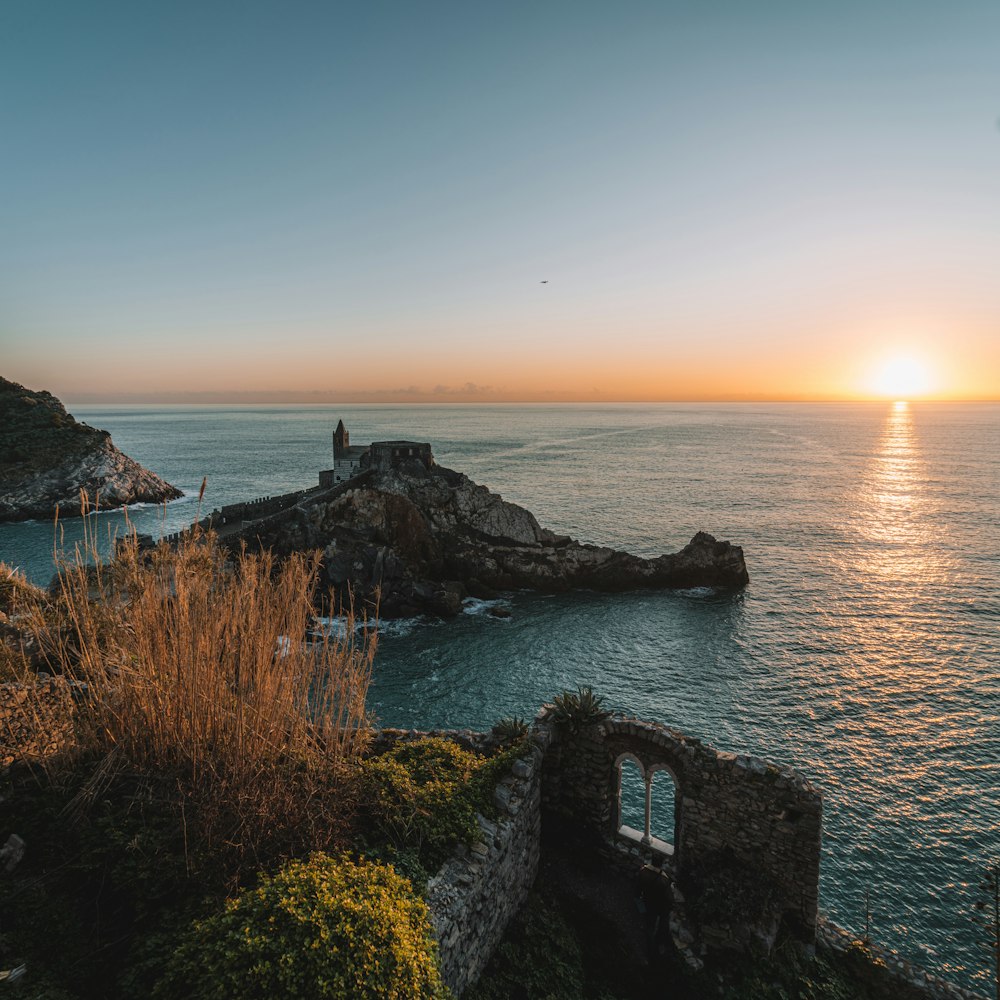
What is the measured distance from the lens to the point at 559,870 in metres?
10.9

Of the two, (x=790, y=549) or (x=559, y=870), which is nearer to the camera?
(x=559, y=870)

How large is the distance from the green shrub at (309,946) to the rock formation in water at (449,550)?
2585cm

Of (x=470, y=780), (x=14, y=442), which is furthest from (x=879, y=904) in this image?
(x=14, y=442)

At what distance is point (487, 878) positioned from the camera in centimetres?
793

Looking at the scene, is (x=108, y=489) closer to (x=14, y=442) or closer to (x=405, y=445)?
(x=14, y=442)

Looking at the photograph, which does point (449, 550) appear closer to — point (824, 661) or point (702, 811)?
point (824, 661)

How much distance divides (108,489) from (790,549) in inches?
2613

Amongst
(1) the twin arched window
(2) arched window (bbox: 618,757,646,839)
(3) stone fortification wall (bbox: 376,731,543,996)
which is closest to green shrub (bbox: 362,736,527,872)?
(3) stone fortification wall (bbox: 376,731,543,996)

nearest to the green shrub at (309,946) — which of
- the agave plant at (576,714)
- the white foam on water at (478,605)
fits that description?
the agave plant at (576,714)

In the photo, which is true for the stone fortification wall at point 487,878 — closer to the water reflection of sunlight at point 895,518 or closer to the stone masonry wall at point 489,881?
the stone masonry wall at point 489,881

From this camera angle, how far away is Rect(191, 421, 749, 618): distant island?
106 ft

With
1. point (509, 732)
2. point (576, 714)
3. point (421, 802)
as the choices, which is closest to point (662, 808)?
point (576, 714)

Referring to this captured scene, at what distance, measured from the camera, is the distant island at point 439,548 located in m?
32.3

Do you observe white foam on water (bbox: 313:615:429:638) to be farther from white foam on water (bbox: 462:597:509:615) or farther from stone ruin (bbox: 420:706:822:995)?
stone ruin (bbox: 420:706:822:995)
